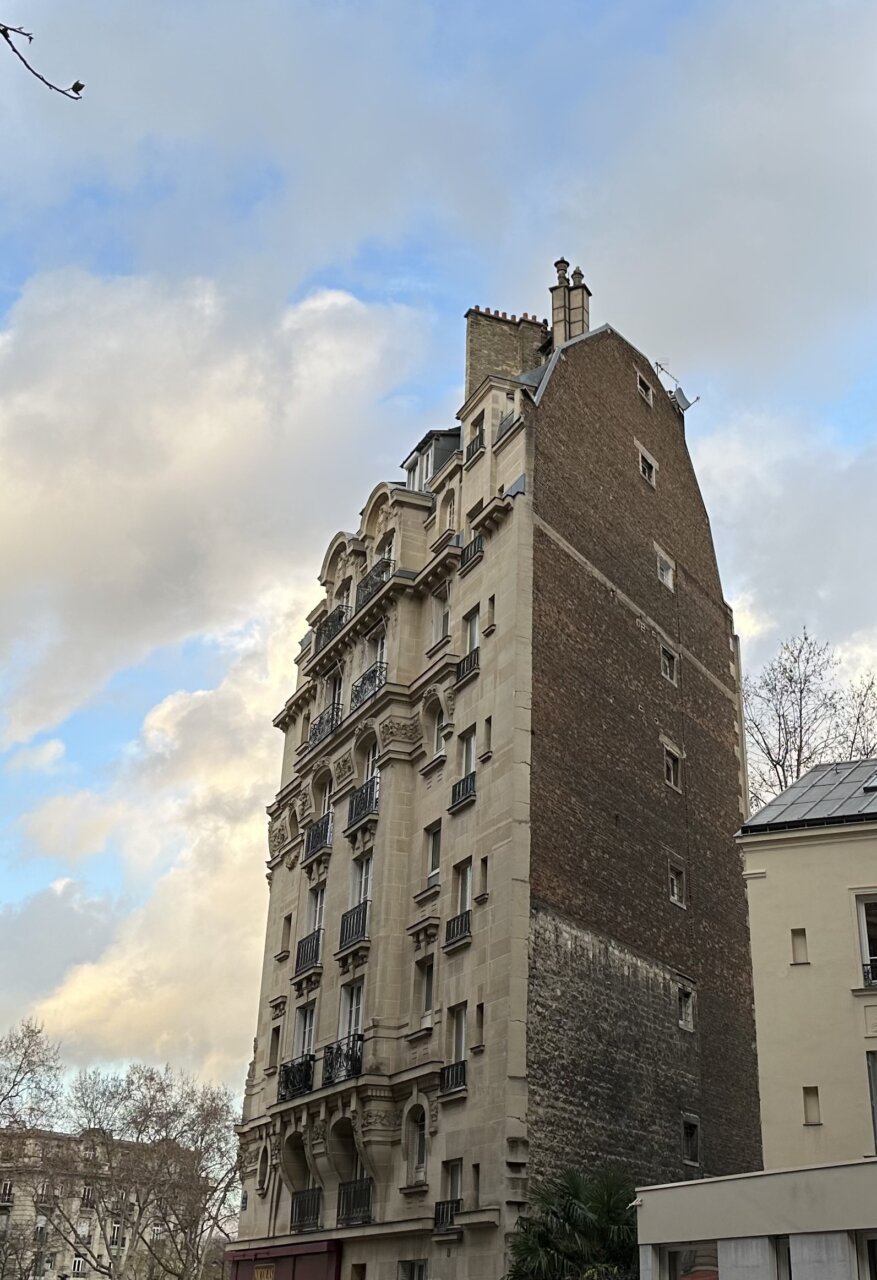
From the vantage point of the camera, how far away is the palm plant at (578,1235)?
2186 centimetres

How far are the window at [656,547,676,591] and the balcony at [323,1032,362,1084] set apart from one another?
48.8 ft

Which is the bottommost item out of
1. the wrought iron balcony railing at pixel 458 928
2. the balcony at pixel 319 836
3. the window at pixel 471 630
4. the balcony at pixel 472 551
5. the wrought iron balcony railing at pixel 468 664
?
the wrought iron balcony railing at pixel 458 928

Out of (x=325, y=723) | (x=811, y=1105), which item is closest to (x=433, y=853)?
(x=325, y=723)

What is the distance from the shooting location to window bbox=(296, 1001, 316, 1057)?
33.2m

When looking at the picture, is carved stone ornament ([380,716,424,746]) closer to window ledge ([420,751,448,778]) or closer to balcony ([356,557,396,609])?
window ledge ([420,751,448,778])

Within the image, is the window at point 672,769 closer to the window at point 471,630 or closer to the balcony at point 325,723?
the window at point 471,630

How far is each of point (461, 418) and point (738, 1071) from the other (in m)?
18.2

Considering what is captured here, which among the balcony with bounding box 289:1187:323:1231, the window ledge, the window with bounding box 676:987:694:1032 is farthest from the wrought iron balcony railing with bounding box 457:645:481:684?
the balcony with bounding box 289:1187:323:1231

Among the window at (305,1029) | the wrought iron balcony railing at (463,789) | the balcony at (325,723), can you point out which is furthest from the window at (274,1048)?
the wrought iron balcony railing at (463,789)

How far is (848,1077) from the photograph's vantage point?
805 inches

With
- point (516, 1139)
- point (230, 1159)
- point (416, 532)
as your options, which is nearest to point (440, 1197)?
point (516, 1139)

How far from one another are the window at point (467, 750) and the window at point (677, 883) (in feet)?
20.1

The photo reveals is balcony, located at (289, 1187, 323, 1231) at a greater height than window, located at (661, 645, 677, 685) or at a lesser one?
lesser

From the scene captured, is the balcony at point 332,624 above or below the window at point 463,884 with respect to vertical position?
above
